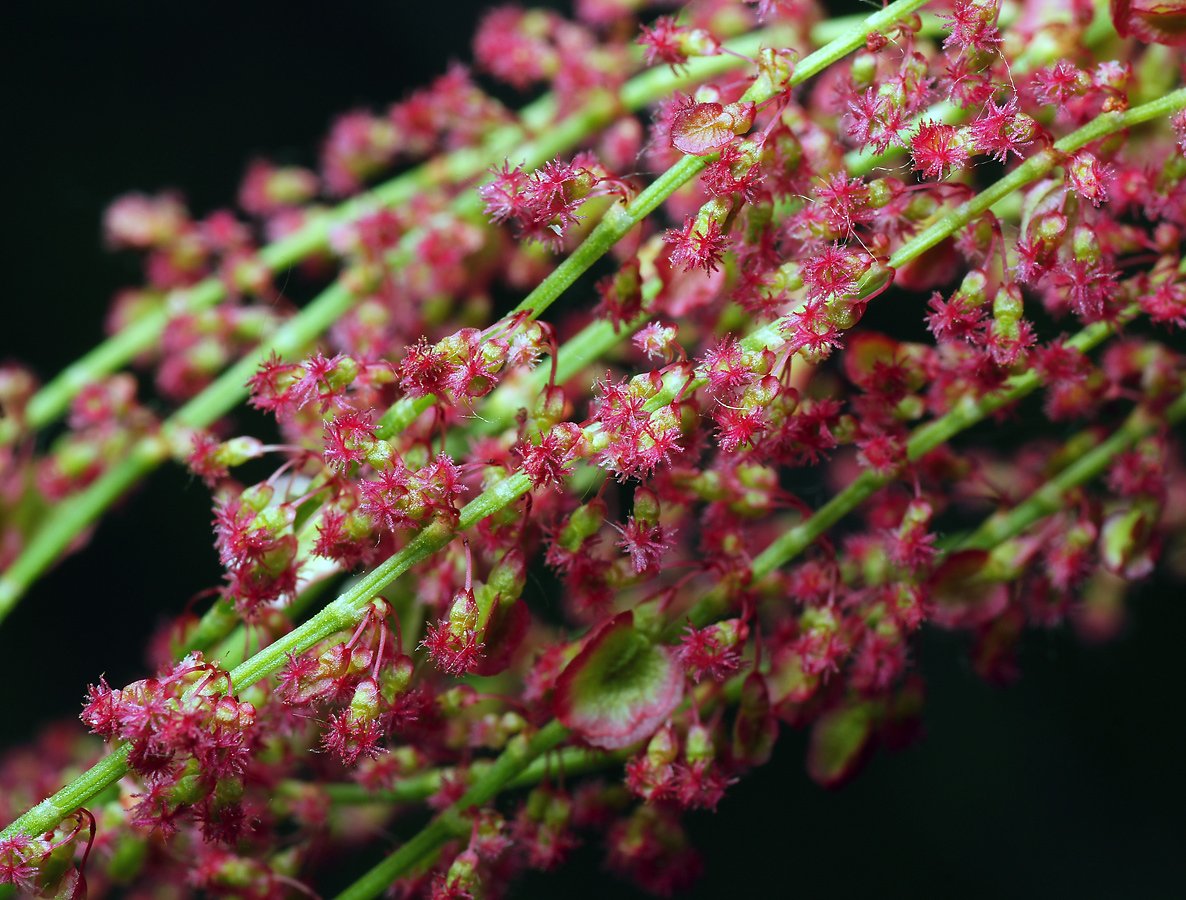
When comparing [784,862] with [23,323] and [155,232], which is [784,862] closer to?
[155,232]

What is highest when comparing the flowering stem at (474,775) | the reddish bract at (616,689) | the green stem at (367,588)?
the green stem at (367,588)

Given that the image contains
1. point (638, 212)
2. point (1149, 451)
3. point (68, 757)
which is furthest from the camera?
point (68, 757)

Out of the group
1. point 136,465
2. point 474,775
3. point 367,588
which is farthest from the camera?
point 136,465

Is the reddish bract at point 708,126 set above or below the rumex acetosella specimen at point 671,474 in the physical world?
above

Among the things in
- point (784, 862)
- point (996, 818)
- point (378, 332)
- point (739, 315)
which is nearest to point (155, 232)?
point (378, 332)

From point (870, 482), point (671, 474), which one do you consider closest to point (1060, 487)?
point (870, 482)

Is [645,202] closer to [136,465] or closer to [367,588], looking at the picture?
[367,588]

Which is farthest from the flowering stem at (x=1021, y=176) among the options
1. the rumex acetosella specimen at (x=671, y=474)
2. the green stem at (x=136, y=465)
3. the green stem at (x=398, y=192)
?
the green stem at (x=136, y=465)

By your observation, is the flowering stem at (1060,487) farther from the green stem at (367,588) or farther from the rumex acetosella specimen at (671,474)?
the green stem at (367,588)
